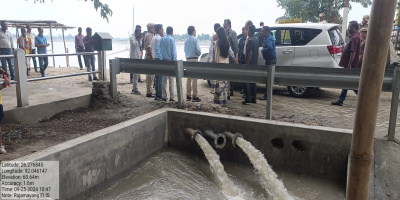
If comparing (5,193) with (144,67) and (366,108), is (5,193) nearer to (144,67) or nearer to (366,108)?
(366,108)

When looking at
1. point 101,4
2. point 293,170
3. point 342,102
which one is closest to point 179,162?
point 293,170

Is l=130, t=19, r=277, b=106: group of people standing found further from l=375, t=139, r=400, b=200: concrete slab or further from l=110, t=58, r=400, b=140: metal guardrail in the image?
l=375, t=139, r=400, b=200: concrete slab

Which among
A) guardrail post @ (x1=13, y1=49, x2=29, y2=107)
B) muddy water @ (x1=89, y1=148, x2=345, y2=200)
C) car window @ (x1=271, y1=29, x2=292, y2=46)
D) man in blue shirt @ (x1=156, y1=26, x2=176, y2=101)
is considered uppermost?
car window @ (x1=271, y1=29, x2=292, y2=46)

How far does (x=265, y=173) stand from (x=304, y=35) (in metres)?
4.88

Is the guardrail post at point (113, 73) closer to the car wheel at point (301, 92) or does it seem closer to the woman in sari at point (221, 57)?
the woman in sari at point (221, 57)

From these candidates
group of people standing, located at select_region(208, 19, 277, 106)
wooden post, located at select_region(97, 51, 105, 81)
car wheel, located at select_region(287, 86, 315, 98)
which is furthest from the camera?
car wheel, located at select_region(287, 86, 315, 98)

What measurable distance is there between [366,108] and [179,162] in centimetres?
375

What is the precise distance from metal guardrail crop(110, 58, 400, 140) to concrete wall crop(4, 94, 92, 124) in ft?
3.68

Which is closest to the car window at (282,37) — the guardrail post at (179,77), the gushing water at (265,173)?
the guardrail post at (179,77)

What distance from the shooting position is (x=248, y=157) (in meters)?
4.90

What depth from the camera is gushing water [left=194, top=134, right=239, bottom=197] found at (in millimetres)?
4143

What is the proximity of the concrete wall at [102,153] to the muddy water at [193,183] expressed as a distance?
0.18 metres
